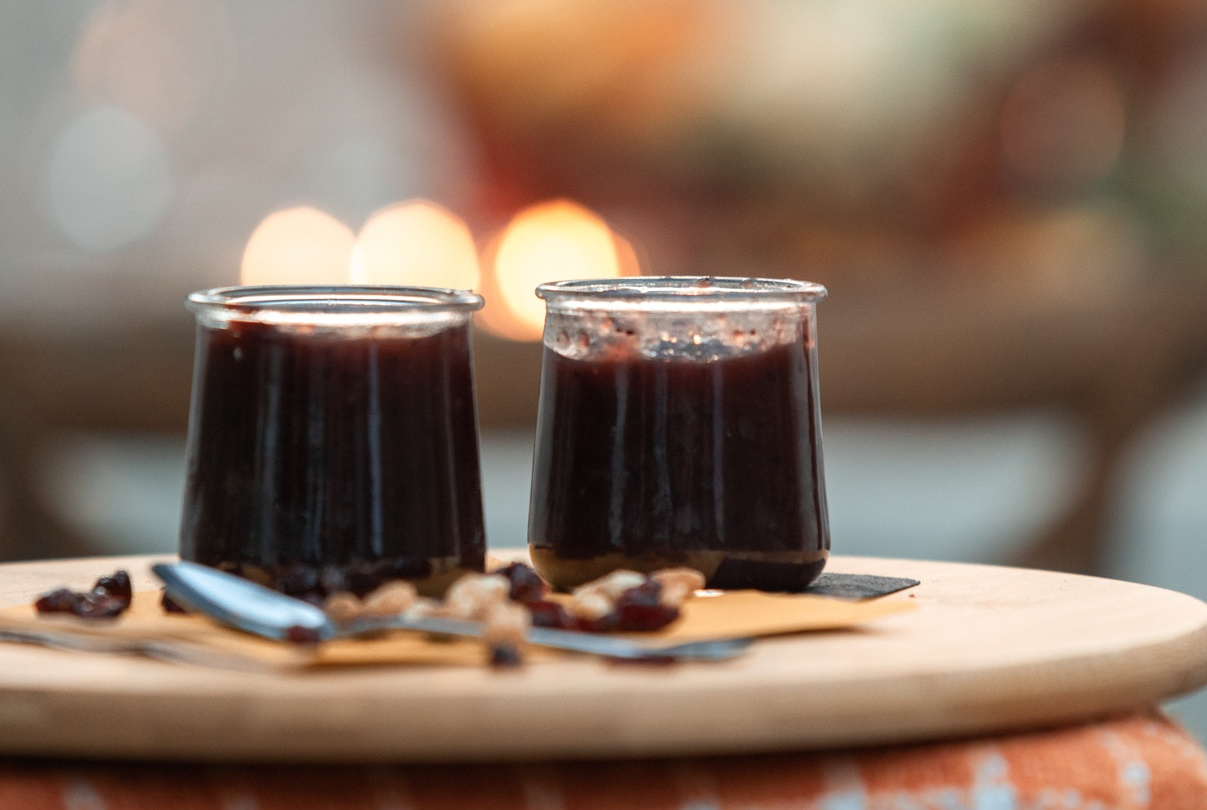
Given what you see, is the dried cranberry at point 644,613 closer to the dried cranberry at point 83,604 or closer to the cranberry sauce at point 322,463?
the cranberry sauce at point 322,463

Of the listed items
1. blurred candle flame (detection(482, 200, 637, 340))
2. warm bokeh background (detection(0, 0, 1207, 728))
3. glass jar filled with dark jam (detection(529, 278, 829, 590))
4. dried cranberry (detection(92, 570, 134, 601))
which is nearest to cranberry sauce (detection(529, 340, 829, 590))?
Result: glass jar filled with dark jam (detection(529, 278, 829, 590))

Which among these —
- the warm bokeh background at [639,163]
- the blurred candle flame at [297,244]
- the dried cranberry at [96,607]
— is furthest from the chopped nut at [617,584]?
the blurred candle flame at [297,244]

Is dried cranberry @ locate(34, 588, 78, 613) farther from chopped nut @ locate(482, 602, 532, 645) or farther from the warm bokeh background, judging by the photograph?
the warm bokeh background

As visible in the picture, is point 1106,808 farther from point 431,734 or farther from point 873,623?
point 431,734

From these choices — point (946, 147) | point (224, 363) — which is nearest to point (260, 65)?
point (946, 147)

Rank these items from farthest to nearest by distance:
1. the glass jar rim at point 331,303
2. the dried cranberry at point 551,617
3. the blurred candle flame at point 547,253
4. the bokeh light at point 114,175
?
the bokeh light at point 114,175 → the blurred candle flame at point 547,253 → the glass jar rim at point 331,303 → the dried cranberry at point 551,617

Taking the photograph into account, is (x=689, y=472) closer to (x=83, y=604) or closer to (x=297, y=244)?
(x=83, y=604)
